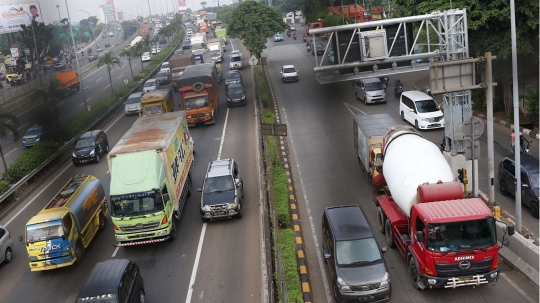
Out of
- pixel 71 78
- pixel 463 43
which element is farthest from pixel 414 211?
pixel 71 78

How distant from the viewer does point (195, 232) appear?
649 inches

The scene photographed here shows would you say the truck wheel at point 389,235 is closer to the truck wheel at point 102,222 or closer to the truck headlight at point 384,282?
the truck headlight at point 384,282

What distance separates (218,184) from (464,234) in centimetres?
873

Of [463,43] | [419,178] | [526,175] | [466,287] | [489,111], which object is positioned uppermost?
[463,43]

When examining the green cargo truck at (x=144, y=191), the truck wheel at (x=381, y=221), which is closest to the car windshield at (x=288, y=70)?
the green cargo truck at (x=144, y=191)

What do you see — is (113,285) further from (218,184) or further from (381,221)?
(381,221)

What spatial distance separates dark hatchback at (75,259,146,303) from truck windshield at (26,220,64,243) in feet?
10.7

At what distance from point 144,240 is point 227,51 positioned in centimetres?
6140

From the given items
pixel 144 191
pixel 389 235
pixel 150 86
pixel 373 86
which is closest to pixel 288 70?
pixel 150 86

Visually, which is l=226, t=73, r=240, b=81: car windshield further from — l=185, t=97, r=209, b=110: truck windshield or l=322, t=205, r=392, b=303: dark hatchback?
l=322, t=205, r=392, b=303: dark hatchback

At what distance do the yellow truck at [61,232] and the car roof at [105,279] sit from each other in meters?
3.21

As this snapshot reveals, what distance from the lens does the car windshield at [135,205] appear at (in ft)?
48.8

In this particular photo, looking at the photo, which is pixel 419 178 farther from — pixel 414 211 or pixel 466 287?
pixel 466 287

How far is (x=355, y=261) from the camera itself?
11.6 m
